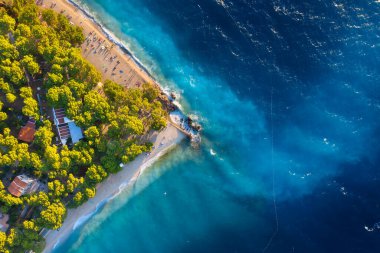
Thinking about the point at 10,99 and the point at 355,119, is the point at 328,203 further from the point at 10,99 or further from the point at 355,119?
the point at 10,99

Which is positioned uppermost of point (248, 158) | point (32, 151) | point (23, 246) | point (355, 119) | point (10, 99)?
point (355, 119)

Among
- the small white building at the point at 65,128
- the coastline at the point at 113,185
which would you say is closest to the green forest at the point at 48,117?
the small white building at the point at 65,128

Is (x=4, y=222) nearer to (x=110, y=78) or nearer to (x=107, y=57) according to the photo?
(x=110, y=78)

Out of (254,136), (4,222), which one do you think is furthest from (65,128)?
(254,136)

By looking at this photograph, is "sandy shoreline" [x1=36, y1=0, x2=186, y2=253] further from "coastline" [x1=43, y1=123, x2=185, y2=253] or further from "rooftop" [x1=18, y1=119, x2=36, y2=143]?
"rooftop" [x1=18, y1=119, x2=36, y2=143]

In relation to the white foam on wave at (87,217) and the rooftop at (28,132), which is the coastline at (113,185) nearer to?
the white foam on wave at (87,217)

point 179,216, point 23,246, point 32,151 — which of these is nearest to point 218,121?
point 179,216
